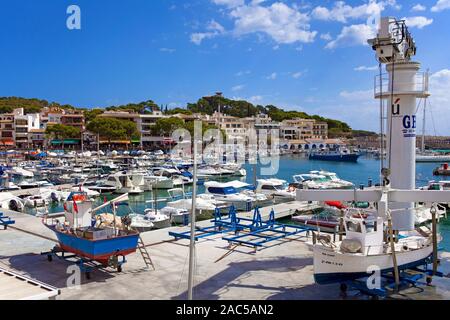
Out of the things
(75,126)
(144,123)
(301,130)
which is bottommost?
(75,126)

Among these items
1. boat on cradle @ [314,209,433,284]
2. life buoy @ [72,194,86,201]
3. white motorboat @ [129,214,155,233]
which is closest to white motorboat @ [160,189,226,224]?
white motorboat @ [129,214,155,233]

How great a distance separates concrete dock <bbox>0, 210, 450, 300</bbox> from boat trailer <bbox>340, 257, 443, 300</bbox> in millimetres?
242

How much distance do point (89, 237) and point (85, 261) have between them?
98 centimetres

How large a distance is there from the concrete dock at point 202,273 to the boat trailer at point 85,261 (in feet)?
0.56

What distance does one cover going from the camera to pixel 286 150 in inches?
5374

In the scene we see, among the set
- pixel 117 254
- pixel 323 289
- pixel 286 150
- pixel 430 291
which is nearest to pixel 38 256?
pixel 117 254

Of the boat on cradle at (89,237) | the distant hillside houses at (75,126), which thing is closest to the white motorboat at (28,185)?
the boat on cradle at (89,237)

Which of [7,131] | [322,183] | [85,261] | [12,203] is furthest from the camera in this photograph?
[7,131]

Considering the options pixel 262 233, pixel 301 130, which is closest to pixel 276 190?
pixel 262 233

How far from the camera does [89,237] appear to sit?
13.3 meters

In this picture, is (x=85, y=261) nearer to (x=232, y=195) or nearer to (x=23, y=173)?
(x=232, y=195)

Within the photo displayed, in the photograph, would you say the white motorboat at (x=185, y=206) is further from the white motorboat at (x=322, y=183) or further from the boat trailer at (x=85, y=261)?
the white motorboat at (x=322, y=183)

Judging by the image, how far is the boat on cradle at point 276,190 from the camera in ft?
121
